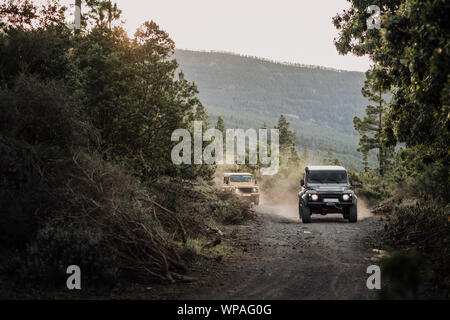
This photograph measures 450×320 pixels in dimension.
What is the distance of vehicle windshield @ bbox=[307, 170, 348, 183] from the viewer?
18.8 m

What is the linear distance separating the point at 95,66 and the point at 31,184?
38.1 feet

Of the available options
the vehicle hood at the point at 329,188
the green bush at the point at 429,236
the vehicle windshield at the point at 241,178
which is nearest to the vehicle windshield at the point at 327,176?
the vehicle hood at the point at 329,188

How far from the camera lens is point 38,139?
10547 millimetres

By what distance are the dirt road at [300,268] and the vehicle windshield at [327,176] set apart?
355 cm

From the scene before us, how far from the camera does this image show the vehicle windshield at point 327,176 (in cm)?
1880

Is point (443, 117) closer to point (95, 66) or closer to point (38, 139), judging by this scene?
point (38, 139)

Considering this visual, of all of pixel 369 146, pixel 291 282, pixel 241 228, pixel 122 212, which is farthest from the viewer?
pixel 369 146

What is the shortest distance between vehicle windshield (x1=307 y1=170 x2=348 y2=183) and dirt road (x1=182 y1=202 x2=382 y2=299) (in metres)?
3.55

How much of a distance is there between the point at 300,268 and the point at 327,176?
10.1 meters

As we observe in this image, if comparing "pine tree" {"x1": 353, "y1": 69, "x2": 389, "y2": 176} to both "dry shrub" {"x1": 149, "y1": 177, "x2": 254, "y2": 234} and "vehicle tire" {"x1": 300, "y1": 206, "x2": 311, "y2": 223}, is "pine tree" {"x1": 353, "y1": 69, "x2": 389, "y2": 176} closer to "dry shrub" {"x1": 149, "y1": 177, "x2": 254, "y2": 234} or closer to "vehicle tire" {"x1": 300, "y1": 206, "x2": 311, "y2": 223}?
"dry shrub" {"x1": 149, "y1": 177, "x2": 254, "y2": 234}

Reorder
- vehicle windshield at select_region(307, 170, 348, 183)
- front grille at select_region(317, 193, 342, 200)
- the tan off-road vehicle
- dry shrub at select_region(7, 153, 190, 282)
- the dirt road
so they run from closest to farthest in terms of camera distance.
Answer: the dirt road < dry shrub at select_region(7, 153, 190, 282) < front grille at select_region(317, 193, 342, 200) < vehicle windshield at select_region(307, 170, 348, 183) < the tan off-road vehicle

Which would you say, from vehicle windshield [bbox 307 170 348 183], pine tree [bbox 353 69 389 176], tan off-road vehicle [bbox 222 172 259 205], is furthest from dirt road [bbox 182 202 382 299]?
pine tree [bbox 353 69 389 176]

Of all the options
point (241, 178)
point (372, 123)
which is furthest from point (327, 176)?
point (372, 123)
